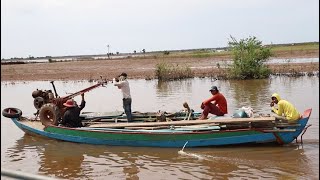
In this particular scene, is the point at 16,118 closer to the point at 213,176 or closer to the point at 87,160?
the point at 87,160

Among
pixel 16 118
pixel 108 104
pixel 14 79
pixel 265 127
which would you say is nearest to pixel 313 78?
pixel 108 104

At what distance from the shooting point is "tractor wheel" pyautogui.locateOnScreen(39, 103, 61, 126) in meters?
13.0

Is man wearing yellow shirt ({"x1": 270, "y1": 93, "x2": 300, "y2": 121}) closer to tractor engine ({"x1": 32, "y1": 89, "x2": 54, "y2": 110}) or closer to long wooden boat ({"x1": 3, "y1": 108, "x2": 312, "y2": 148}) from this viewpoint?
long wooden boat ({"x1": 3, "y1": 108, "x2": 312, "y2": 148})

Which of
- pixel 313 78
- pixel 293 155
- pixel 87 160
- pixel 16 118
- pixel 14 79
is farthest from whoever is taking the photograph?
pixel 14 79

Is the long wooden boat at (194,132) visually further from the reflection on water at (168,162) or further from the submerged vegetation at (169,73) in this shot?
the submerged vegetation at (169,73)

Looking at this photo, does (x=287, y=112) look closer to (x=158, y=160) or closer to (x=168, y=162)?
(x=168, y=162)

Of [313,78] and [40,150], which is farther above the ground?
[313,78]

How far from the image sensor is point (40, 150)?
40.3 feet

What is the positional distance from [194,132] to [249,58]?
60.3ft

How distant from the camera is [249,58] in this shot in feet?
92.6

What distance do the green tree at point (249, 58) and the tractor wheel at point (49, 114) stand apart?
18.0 metres

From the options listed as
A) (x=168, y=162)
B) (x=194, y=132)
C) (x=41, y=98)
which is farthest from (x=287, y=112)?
(x=41, y=98)

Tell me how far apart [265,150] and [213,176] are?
2.39 meters

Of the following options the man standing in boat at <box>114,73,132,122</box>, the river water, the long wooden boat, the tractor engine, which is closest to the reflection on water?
the river water
